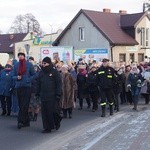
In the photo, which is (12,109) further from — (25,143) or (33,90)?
(25,143)

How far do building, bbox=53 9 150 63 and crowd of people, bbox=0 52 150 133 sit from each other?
29018 millimetres

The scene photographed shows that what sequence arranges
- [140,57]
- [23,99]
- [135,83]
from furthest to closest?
[140,57] → [135,83] → [23,99]

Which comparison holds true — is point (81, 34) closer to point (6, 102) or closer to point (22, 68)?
point (6, 102)

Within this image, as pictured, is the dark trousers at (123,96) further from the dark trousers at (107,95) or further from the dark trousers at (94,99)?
the dark trousers at (107,95)

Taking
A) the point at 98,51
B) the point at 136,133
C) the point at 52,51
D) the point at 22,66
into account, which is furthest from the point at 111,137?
the point at 98,51

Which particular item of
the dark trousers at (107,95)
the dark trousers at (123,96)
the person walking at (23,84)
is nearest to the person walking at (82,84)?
the dark trousers at (107,95)

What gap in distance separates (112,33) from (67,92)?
117ft

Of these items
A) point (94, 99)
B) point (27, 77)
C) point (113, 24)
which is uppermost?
point (113, 24)

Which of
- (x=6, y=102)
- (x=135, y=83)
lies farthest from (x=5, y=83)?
(x=135, y=83)

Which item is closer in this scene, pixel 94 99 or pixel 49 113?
pixel 49 113

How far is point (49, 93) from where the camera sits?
11945 mm

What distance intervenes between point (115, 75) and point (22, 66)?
419 centimetres

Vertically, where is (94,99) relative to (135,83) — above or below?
below

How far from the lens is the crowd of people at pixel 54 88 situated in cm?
1200
